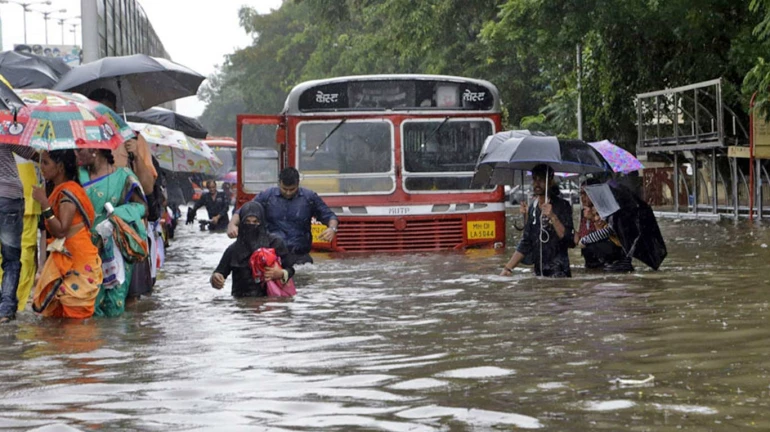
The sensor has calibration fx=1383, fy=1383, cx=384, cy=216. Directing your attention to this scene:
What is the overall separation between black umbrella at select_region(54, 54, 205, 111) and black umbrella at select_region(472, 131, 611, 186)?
3.54 metres

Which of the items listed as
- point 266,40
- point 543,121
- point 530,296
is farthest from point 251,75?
point 530,296

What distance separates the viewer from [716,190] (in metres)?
30.5

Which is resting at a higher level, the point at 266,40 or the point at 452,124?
the point at 266,40

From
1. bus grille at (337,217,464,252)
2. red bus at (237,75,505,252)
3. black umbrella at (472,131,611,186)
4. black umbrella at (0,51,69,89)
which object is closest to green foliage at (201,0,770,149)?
red bus at (237,75,505,252)

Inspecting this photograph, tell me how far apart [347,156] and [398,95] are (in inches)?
41.4

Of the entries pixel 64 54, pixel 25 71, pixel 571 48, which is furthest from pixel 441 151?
pixel 64 54

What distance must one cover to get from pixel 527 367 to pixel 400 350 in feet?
3.95

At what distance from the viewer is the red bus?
18141mm

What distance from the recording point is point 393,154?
18.3 meters

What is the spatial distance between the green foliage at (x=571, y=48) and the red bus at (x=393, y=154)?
14.3ft

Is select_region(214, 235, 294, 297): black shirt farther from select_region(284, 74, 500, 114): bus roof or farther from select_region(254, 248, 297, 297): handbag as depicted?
select_region(284, 74, 500, 114): bus roof

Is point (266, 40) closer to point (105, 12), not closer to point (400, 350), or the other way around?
point (105, 12)

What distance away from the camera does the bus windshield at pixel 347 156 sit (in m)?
18.1

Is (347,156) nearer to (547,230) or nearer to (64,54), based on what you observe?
(547,230)
